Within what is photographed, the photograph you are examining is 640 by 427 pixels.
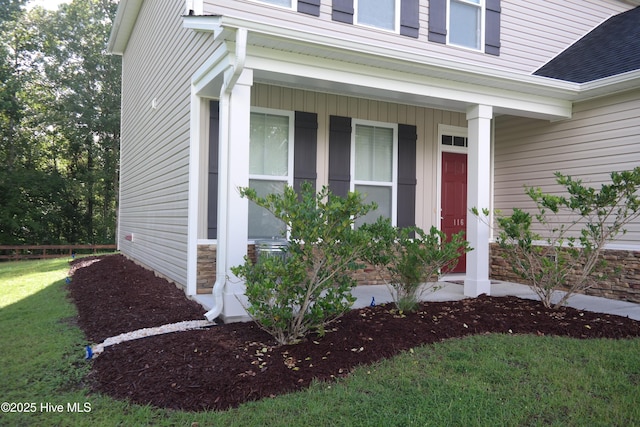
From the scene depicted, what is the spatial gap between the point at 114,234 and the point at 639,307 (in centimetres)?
1952

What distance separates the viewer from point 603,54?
7.15 metres

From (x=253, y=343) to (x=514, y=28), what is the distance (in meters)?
7.01

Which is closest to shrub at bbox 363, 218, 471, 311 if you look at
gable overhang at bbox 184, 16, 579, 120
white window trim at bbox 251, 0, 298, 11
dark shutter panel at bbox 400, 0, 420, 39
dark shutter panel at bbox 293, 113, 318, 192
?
gable overhang at bbox 184, 16, 579, 120

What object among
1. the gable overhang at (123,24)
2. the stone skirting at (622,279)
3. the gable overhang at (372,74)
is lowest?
the stone skirting at (622,279)

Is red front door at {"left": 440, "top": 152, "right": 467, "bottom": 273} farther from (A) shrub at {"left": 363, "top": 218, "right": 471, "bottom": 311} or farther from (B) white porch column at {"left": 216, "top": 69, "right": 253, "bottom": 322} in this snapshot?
(B) white porch column at {"left": 216, "top": 69, "right": 253, "bottom": 322}

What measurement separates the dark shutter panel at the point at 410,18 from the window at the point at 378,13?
0.10 meters

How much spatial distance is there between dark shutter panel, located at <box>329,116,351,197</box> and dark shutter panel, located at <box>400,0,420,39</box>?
5.42 ft

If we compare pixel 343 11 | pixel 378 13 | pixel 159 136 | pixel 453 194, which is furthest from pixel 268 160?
pixel 453 194

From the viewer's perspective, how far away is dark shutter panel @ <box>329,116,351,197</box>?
665 cm

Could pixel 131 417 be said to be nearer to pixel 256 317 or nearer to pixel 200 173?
pixel 256 317

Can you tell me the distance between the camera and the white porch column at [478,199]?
19.1ft

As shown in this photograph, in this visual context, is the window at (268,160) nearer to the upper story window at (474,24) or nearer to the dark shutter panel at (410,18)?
the dark shutter panel at (410,18)

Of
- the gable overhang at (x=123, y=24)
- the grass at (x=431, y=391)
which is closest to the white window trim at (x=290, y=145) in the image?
the grass at (x=431, y=391)

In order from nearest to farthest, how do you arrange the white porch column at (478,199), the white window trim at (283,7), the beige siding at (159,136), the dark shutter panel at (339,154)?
the white porch column at (478,199) < the white window trim at (283,7) < the beige siding at (159,136) < the dark shutter panel at (339,154)
